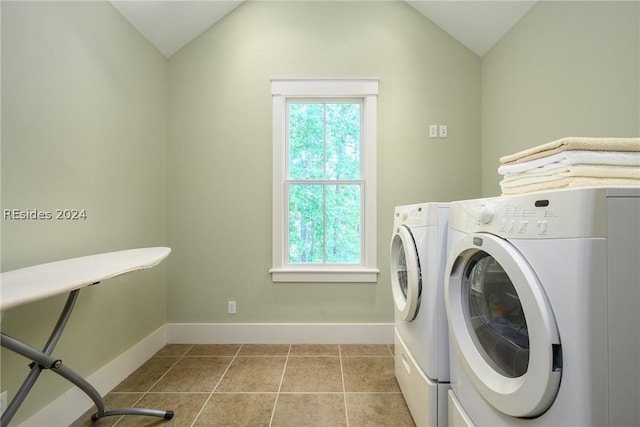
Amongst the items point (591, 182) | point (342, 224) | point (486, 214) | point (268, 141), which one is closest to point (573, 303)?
point (486, 214)

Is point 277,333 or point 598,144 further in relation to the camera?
point 277,333

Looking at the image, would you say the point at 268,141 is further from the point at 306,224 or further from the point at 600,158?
the point at 600,158

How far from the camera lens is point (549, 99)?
1628 millimetres

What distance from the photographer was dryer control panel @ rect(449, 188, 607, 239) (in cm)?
56

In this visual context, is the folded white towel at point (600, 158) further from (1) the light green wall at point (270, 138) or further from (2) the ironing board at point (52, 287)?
(2) the ironing board at point (52, 287)

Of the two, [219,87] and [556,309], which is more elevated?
[219,87]

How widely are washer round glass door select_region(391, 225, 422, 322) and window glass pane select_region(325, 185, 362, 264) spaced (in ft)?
2.21

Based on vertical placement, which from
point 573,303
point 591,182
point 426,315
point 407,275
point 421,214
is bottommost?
point 426,315

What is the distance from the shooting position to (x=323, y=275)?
2.23 meters

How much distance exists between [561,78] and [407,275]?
1.49 metres

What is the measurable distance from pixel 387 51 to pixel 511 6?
0.86 meters

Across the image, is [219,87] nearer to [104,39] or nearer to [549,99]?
[104,39]

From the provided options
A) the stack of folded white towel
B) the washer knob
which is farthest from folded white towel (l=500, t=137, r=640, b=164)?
the washer knob

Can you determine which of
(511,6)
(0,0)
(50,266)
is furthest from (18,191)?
(511,6)
